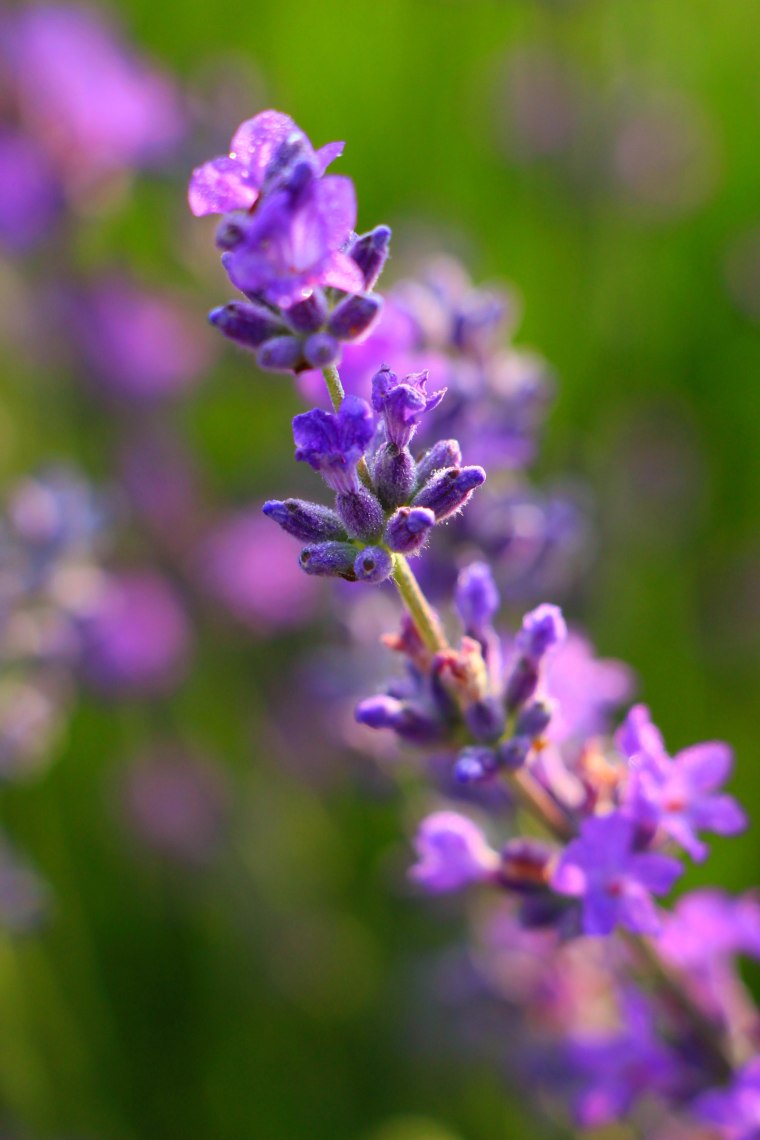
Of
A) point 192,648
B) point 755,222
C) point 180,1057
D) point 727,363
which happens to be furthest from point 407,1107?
point 755,222

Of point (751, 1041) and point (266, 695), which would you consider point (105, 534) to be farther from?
point (751, 1041)

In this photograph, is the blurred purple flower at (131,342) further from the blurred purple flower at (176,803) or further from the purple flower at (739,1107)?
the purple flower at (739,1107)

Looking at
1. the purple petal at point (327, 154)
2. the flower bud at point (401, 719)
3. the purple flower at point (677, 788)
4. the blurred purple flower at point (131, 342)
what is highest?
the blurred purple flower at point (131, 342)

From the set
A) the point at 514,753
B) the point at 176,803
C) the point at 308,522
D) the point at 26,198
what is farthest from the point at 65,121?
the point at 514,753

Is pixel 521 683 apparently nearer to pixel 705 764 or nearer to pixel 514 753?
pixel 514 753

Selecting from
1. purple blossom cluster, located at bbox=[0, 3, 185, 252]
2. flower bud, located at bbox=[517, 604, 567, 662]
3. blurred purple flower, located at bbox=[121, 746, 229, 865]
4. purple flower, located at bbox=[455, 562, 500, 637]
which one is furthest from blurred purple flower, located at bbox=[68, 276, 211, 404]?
flower bud, located at bbox=[517, 604, 567, 662]

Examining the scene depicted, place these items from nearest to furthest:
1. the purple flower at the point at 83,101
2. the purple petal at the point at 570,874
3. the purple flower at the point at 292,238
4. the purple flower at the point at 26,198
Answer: the purple flower at the point at 292,238 → the purple petal at the point at 570,874 → the purple flower at the point at 26,198 → the purple flower at the point at 83,101

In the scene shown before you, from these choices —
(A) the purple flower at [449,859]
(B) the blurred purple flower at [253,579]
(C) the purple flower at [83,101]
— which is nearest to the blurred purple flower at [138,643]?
(B) the blurred purple flower at [253,579]
